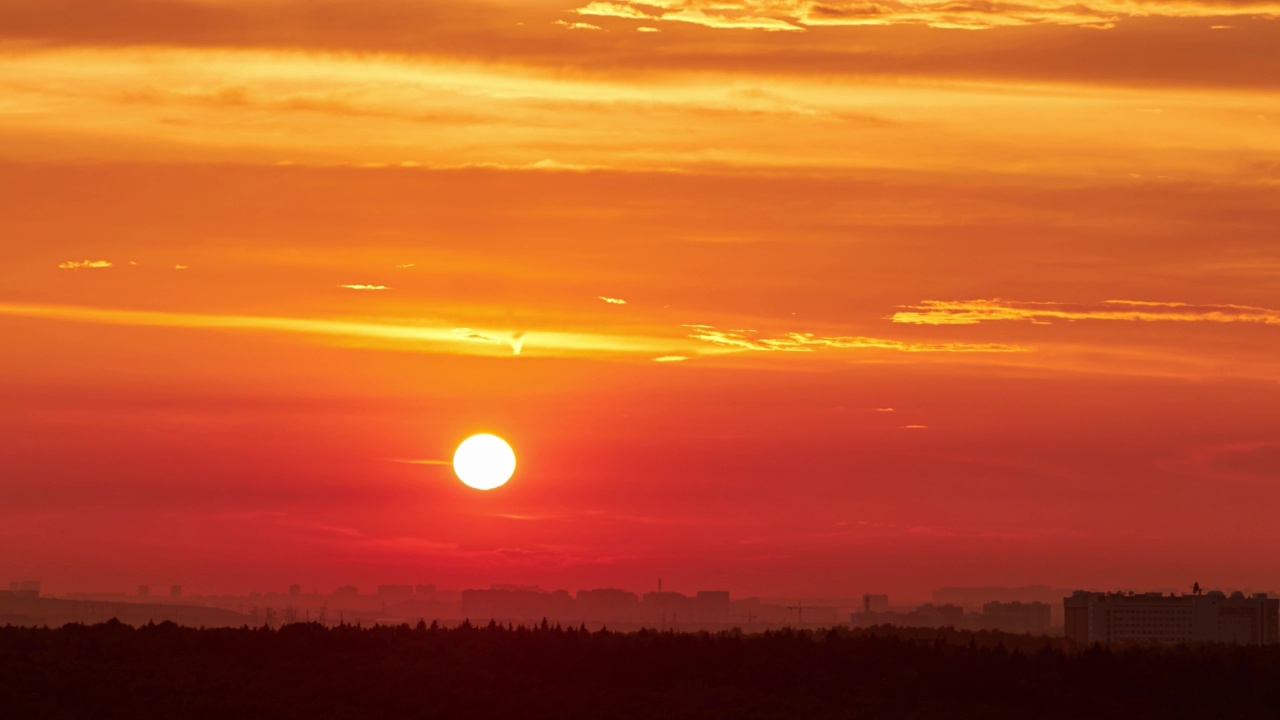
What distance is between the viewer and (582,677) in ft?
305

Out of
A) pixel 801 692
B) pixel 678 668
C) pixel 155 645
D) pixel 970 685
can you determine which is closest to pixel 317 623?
pixel 155 645

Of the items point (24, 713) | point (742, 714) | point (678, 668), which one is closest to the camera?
point (24, 713)

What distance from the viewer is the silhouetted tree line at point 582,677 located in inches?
3346

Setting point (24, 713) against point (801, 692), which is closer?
point (24, 713)

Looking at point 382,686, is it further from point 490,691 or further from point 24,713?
point 24,713

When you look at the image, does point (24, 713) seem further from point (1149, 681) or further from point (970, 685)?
point (1149, 681)

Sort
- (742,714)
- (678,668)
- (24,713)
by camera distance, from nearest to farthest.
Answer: (24,713)
(742,714)
(678,668)

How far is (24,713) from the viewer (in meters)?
79.2

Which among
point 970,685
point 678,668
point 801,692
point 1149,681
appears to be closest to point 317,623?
point 678,668

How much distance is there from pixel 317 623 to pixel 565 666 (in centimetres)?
1506

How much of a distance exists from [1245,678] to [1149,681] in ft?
16.2

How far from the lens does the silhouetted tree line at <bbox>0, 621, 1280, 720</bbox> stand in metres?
85.0

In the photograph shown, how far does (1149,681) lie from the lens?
3511 inches

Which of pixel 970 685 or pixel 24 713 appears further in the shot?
pixel 970 685
